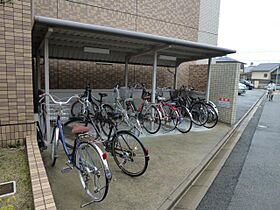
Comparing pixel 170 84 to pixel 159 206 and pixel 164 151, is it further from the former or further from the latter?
pixel 159 206

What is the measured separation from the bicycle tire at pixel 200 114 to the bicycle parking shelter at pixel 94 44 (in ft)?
3.15

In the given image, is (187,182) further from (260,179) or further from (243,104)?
(243,104)

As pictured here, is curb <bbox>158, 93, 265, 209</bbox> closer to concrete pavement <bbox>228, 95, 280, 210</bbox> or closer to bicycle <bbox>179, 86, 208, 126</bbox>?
concrete pavement <bbox>228, 95, 280, 210</bbox>

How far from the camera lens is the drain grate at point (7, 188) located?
203 centimetres

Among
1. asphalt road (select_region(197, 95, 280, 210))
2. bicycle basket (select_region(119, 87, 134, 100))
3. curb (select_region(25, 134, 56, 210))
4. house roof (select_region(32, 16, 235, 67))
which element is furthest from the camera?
bicycle basket (select_region(119, 87, 134, 100))

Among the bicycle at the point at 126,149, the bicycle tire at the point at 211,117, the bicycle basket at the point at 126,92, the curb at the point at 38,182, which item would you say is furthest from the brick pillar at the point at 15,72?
the bicycle tire at the point at 211,117

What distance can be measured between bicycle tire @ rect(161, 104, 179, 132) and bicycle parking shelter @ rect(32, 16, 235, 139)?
1.72 feet

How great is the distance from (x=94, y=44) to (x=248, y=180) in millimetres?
4951

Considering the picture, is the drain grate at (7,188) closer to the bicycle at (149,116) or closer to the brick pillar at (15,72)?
the brick pillar at (15,72)

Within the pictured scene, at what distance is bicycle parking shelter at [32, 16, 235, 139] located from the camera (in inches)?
152

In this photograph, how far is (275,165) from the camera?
13.4ft

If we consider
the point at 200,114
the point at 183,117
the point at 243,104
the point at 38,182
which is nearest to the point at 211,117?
the point at 200,114

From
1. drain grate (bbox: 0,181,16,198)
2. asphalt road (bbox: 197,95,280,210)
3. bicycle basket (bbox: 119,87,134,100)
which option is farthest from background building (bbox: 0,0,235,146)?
asphalt road (bbox: 197,95,280,210)

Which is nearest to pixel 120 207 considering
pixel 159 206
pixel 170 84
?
pixel 159 206
